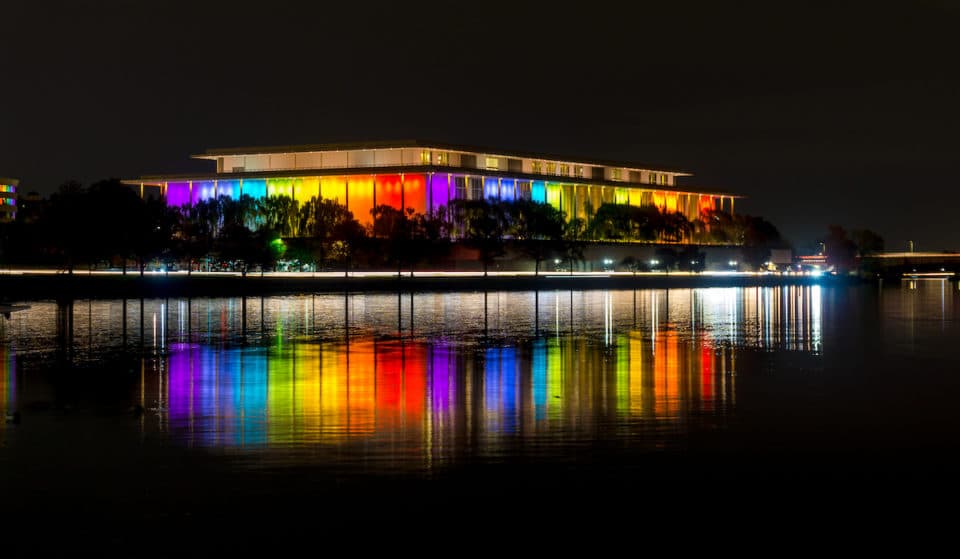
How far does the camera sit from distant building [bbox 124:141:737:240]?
12306 centimetres

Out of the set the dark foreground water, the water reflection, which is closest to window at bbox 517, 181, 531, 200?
the water reflection

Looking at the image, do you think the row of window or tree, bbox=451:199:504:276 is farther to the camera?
the row of window

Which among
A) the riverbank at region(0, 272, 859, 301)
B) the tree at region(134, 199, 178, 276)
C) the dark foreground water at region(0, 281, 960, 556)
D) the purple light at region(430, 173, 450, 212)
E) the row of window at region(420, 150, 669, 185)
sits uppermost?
the row of window at region(420, 150, 669, 185)

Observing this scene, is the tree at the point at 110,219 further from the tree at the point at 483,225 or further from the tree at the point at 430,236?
the tree at the point at 483,225

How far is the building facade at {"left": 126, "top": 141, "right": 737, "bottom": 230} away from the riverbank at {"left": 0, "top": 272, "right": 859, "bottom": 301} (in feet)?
73.1

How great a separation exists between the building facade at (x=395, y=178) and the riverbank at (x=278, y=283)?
877 inches

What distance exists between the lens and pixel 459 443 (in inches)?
555

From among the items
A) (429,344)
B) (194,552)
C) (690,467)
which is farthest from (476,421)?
(429,344)

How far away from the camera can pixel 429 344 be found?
96.8 feet

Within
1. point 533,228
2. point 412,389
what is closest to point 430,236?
point 533,228

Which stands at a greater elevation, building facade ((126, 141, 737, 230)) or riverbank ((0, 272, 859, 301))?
building facade ((126, 141, 737, 230))

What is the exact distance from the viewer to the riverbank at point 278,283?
207 feet

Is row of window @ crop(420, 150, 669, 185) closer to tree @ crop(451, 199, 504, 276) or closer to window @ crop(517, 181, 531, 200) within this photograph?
window @ crop(517, 181, 531, 200)

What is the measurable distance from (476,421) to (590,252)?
11544 cm
